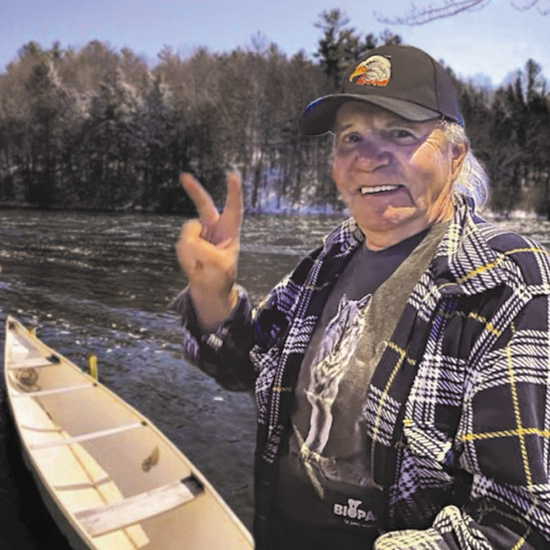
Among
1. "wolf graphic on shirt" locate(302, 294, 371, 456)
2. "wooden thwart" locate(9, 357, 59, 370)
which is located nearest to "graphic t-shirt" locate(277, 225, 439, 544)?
"wolf graphic on shirt" locate(302, 294, 371, 456)

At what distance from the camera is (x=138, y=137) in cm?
4138

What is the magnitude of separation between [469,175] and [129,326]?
33.0 feet

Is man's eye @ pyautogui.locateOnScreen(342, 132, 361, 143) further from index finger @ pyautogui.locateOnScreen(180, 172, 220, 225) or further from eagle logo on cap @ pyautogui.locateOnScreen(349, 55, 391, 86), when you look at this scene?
index finger @ pyautogui.locateOnScreen(180, 172, 220, 225)

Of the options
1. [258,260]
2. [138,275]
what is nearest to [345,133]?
[138,275]

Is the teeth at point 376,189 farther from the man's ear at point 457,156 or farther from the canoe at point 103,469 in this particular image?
the canoe at point 103,469

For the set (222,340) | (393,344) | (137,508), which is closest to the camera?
(393,344)

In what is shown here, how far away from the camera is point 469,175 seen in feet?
5.16

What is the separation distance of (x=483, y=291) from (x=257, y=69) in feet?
167

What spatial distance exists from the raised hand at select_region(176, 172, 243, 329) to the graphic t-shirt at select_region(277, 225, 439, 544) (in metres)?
0.31

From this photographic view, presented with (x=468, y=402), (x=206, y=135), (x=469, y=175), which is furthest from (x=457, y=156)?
(x=206, y=135)

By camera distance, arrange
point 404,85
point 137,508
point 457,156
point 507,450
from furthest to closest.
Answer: point 137,508
point 457,156
point 404,85
point 507,450

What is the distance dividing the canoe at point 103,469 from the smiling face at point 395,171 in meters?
2.84

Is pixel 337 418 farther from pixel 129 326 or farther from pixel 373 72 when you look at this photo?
pixel 129 326

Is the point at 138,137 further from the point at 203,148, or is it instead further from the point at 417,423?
the point at 417,423
